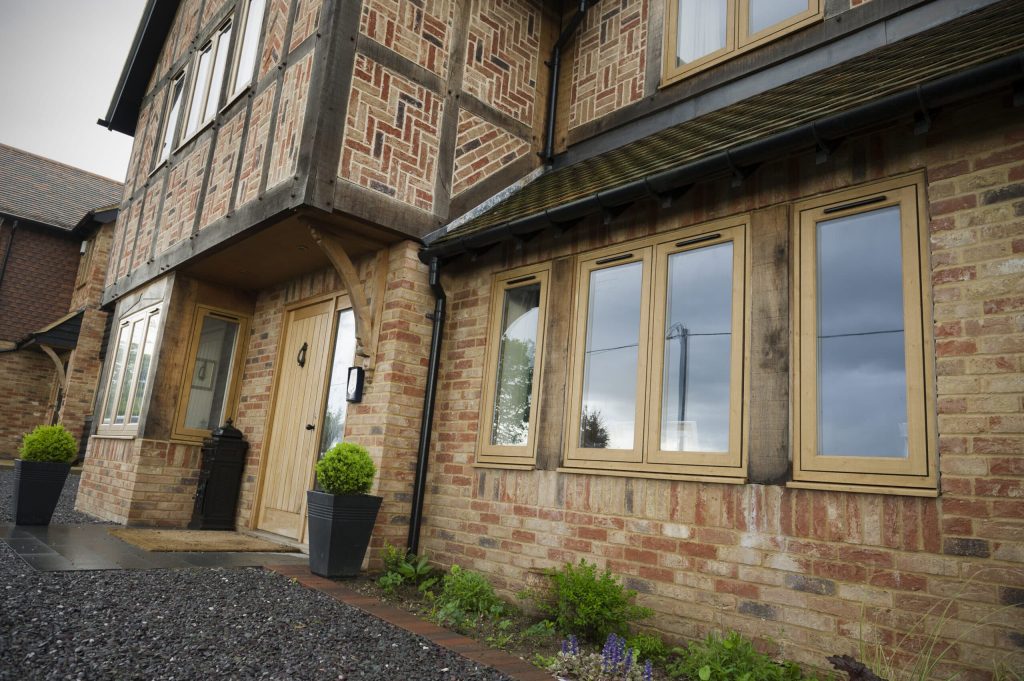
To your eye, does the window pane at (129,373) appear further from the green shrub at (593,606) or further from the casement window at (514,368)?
the green shrub at (593,606)

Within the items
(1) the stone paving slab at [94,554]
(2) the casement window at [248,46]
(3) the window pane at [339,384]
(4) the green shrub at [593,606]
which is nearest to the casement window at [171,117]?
(2) the casement window at [248,46]

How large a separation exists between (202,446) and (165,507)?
0.78m

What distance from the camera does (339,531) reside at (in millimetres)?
5035

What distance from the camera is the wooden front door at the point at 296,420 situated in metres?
6.88

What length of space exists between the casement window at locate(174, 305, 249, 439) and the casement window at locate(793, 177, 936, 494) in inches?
271

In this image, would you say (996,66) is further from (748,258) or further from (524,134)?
(524,134)

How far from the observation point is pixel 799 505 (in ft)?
11.4

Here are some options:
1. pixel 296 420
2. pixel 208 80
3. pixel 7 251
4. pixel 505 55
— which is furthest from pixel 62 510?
pixel 7 251

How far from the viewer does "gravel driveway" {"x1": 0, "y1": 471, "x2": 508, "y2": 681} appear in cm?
287

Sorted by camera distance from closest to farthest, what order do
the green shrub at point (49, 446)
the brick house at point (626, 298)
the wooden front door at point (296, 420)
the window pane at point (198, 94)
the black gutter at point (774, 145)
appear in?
the black gutter at point (774, 145), the brick house at point (626, 298), the green shrub at point (49, 446), the wooden front door at point (296, 420), the window pane at point (198, 94)

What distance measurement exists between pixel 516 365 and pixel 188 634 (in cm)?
302

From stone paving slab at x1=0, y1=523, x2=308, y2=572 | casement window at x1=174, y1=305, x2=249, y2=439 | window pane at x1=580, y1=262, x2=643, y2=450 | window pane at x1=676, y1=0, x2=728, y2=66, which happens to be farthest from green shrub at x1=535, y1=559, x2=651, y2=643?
casement window at x1=174, y1=305, x2=249, y2=439

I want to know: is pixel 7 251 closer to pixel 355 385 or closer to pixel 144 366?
pixel 144 366

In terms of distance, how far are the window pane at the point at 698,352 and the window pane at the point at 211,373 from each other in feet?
19.8
